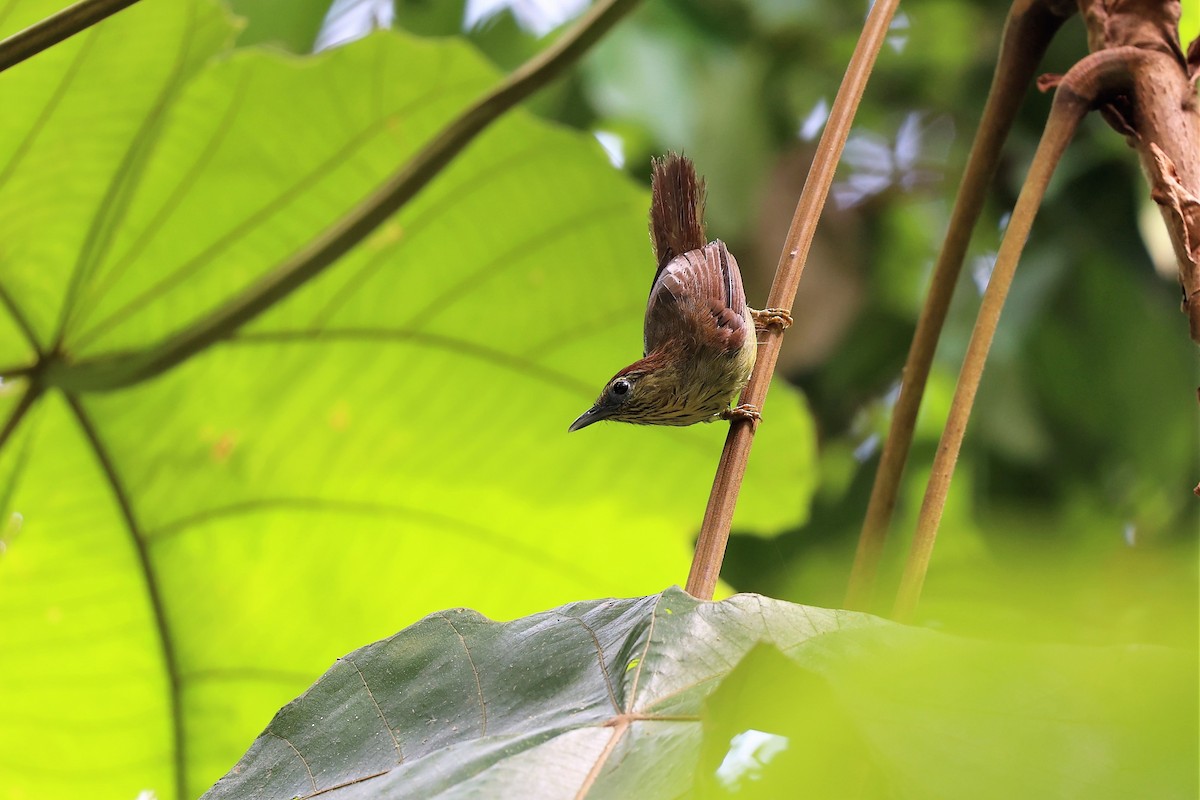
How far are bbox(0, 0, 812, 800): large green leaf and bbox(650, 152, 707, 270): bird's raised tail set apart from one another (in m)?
0.33

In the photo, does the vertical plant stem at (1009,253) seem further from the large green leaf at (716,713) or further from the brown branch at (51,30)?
the brown branch at (51,30)

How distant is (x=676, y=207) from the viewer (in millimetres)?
1901

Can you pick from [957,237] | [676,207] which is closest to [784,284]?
[957,237]

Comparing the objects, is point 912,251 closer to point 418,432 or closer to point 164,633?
point 418,432

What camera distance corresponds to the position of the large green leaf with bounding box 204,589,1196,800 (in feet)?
1.98

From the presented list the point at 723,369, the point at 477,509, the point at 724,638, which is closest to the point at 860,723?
the point at 724,638

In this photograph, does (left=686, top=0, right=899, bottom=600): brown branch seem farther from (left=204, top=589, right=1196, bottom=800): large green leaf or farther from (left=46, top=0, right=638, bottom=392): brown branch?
(left=46, top=0, right=638, bottom=392): brown branch

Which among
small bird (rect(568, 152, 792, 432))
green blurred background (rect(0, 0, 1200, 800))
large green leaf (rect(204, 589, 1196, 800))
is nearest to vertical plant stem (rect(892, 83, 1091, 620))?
large green leaf (rect(204, 589, 1196, 800))

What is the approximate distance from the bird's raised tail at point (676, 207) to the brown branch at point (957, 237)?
26.0 inches

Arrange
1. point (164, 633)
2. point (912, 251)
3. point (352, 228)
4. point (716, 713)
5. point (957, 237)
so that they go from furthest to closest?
point (912, 251), point (164, 633), point (352, 228), point (957, 237), point (716, 713)

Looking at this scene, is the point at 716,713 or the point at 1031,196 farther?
the point at 1031,196

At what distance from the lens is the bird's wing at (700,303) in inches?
72.1

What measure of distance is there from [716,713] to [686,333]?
4.09 feet

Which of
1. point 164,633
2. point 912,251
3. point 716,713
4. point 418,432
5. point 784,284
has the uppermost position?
point 912,251
